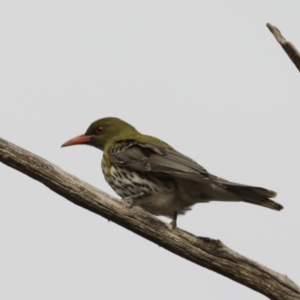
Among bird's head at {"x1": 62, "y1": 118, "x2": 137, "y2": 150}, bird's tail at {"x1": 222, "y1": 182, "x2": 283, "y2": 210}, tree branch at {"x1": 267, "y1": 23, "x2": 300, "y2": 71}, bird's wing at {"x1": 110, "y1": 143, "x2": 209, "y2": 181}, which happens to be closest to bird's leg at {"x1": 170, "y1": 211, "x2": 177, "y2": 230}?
bird's wing at {"x1": 110, "y1": 143, "x2": 209, "y2": 181}

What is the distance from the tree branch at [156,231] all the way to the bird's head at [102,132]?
253 centimetres

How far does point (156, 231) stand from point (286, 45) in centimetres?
163

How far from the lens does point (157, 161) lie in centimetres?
692

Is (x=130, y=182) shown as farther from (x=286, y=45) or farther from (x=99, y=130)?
(x=286, y=45)

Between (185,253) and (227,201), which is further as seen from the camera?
(227,201)

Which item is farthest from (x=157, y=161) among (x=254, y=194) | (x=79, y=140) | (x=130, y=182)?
(x=79, y=140)

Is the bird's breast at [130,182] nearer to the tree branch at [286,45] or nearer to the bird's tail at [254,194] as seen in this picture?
the bird's tail at [254,194]

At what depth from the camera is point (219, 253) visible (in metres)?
5.70

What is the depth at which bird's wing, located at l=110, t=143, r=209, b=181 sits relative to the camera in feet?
21.5

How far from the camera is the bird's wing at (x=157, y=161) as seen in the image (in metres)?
6.56

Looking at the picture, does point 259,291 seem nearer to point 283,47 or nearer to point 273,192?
point 273,192

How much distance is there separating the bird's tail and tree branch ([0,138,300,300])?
56cm

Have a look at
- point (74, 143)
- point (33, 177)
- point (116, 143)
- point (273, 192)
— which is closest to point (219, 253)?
point (273, 192)

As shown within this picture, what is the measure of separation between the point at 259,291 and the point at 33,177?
67.7 inches
